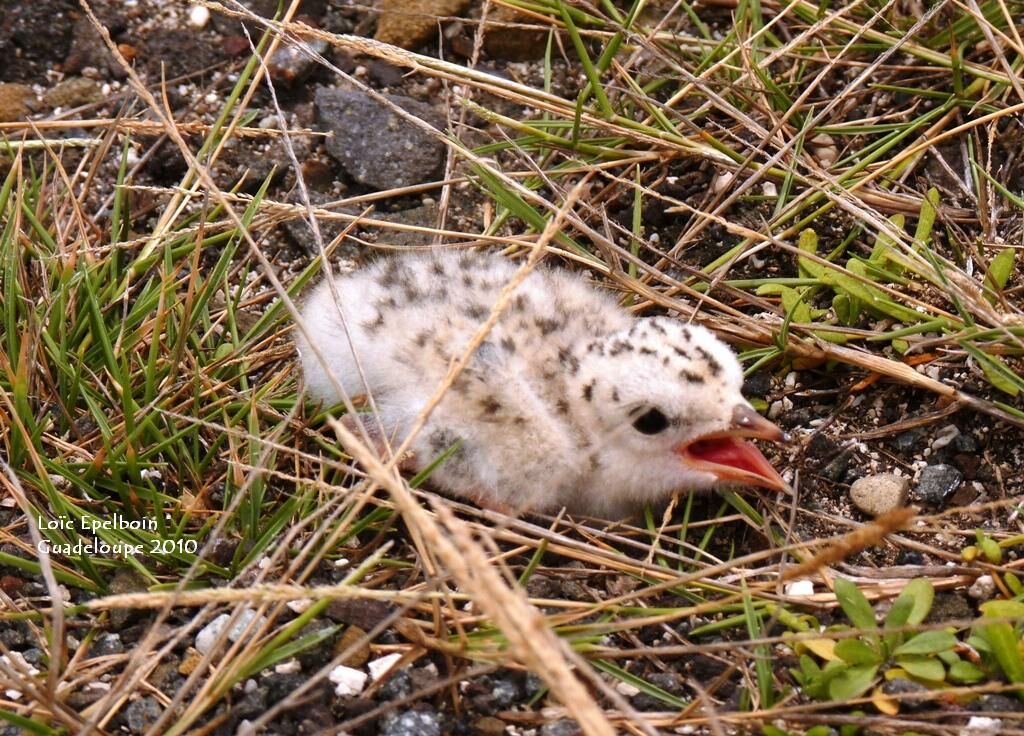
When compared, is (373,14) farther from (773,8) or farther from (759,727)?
(759,727)

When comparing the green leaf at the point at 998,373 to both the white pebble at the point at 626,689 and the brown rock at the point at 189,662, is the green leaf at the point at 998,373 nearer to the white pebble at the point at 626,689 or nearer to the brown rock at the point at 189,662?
the white pebble at the point at 626,689

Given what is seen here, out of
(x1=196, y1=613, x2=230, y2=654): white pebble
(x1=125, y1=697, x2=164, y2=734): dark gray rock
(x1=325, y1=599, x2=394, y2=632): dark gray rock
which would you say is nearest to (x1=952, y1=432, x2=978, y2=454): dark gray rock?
(x1=325, y1=599, x2=394, y2=632): dark gray rock

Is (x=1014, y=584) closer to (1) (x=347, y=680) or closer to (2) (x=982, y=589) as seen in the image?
(2) (x=982, y=589)

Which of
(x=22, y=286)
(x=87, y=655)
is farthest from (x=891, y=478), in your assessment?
(x=22, y=286)

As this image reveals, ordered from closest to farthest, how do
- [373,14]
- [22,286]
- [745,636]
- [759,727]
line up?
[759,727]
[745,636]
[22,286]
[373,14]

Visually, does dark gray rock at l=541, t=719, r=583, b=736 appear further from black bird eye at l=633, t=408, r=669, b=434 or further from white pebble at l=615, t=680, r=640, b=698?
black bird eye at l=633, t=408, r=669, b=434

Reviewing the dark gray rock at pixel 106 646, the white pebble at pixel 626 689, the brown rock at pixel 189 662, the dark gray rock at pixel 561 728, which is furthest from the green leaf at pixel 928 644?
the dark gray rock at pixel 106 646

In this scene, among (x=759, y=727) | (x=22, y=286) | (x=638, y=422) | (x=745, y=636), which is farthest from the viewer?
(x=22, y=286)
